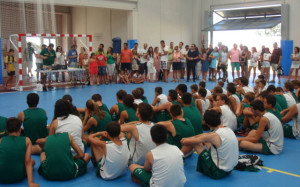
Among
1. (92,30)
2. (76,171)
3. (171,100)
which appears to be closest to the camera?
(76,171)

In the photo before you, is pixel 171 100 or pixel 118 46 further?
pixel 118 46

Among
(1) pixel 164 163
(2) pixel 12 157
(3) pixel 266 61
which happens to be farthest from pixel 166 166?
(3) pixel 266 61

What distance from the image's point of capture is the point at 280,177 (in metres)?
4.19

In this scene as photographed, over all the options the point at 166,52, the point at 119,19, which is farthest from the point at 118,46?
the point at 119,19

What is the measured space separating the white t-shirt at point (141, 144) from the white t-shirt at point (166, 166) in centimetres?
76

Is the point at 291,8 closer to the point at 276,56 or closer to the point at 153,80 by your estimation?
the point at 276,56

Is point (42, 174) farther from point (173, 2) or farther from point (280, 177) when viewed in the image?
point (173, 2)

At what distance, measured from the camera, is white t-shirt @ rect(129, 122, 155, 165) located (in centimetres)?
416

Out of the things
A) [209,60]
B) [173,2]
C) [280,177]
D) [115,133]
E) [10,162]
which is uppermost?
[173,2]

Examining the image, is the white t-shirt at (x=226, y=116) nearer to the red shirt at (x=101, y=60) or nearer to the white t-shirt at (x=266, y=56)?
the red shirt at (x=101, y=60)

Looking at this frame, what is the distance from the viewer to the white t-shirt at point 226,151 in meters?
3.95

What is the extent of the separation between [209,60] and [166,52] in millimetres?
2088

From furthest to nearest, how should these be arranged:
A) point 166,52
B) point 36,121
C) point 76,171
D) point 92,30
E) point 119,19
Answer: point 92,30
point 119,19
point 166,52
point 36,121
point 76,171

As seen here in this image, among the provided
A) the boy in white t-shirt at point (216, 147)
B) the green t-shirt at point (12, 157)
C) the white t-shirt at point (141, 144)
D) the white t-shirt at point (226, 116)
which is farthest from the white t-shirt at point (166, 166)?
the white t-shirt at point (226, 116)
